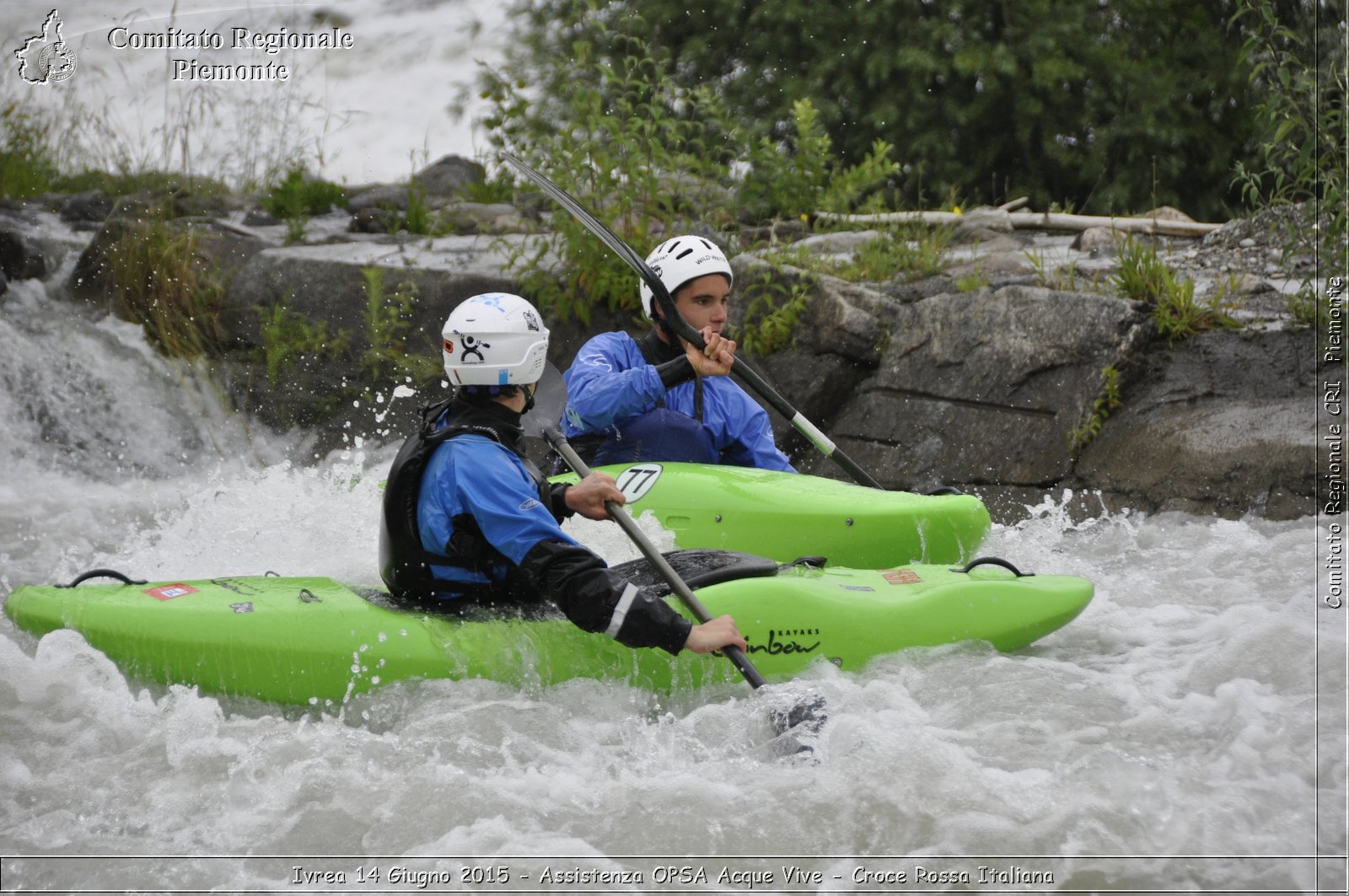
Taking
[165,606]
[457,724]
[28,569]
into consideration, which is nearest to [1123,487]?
[457,724]

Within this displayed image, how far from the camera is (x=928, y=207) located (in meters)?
11.3

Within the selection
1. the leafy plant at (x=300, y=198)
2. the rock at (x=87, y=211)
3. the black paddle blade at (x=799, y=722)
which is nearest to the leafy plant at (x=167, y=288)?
the leafy plant at (x=300, y=198)

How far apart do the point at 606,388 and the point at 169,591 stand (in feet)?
6.14

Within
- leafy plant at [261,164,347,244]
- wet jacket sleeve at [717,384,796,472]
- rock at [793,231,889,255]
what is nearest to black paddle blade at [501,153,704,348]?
wet jacket sleeve at [717,384,796,472]

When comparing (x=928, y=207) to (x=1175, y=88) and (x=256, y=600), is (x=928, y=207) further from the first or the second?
(x=256, y=600)

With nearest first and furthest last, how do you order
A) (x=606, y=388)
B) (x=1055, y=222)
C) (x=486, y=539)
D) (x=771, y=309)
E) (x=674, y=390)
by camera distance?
(x=486, y=539), (x=606, y=388), (x=674, y=390), (x=771, y=309), (x=1055, y=222)

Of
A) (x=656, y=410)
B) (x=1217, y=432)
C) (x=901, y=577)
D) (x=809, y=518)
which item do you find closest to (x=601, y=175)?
(x=656, y=410)

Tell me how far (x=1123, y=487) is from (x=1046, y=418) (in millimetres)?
569

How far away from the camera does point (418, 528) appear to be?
3.49m

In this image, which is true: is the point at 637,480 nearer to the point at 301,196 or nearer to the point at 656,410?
the point at 656,410

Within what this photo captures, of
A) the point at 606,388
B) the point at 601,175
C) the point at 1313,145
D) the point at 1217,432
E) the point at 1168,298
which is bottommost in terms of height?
the point at 1217,432

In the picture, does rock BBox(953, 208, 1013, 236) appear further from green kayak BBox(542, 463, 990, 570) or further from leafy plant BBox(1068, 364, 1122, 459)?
green kayak BBox(542, 463, 990, 570)

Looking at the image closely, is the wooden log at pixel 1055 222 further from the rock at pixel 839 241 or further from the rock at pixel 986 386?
the rock at pixel 986 386

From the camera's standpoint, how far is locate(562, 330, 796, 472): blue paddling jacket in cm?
498
